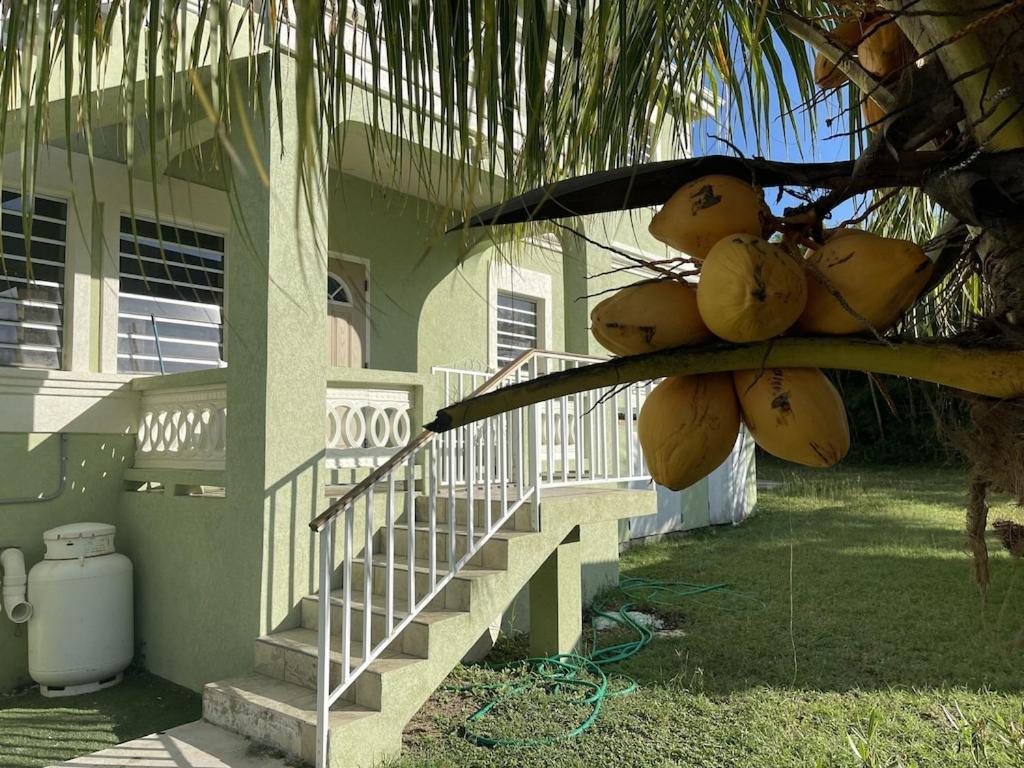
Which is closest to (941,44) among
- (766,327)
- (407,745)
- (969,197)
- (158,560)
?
(969,197)

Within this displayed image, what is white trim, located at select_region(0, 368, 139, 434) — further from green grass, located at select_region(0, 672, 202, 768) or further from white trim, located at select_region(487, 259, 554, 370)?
white trim, located at select_region(487, 259, 554, 370)

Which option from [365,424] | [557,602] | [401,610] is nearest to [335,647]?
[401,610]

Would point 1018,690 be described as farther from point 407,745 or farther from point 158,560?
point 158,560

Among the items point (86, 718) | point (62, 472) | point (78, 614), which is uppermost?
point (62, 472)

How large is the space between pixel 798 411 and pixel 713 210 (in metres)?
0.19

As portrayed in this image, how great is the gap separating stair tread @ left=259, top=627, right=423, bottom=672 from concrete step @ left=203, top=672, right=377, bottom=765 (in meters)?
0.22

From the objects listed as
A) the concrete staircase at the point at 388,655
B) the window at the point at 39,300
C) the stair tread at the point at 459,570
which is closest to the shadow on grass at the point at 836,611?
the concrete staircase at the point at 388,655

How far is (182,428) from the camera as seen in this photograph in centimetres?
605

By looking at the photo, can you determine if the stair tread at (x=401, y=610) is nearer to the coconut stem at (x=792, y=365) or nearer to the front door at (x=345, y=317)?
the front door at (x=345, y=317)

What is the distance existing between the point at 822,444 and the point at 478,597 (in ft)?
14.5

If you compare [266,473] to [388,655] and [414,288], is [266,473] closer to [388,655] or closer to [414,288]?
[388,655]

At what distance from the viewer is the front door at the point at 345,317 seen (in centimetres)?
811

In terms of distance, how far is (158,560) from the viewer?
5898mm

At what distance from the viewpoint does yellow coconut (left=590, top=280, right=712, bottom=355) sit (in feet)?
2.33
